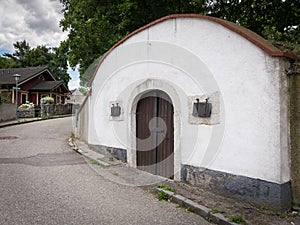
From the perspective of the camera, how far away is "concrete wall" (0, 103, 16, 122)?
56.2 feet

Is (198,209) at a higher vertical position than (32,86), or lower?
lower

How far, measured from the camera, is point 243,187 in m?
4.16

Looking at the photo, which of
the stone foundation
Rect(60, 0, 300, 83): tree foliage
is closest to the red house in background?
Rect(60, 0, 300, 83): tree foliage

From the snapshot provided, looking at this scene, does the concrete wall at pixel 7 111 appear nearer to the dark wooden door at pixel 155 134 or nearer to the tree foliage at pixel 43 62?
the dark wooden door at pixel 155 134

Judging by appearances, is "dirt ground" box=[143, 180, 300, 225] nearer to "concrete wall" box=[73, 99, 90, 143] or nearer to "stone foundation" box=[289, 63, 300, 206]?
"stone foundation" box=[289, 63, 300, 206]

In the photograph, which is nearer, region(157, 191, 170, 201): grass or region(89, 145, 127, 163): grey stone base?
region(157, 191, 170, 201): grass

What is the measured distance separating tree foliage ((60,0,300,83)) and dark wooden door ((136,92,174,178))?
5.42 meters

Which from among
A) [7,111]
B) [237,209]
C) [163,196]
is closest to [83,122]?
[163,196]

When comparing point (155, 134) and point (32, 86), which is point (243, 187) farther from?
point (32, 86)

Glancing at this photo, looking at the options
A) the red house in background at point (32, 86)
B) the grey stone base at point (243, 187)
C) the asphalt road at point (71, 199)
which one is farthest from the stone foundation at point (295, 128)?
the red house in background at point (32, 86)

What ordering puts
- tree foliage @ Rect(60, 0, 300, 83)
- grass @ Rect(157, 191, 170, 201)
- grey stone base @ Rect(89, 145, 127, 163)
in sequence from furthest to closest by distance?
tree foliage @ Rect(60, 0, 300, 83)
grey stone base @ Rect(89, 145, 127, 163)
grass @ Rect(157, 191, 170, 201)

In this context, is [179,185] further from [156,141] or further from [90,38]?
[90,38]

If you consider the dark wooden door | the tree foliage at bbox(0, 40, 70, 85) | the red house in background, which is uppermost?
the tree foliage at bbox(0, 40, 70, 85)

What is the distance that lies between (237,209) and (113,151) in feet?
13.6
